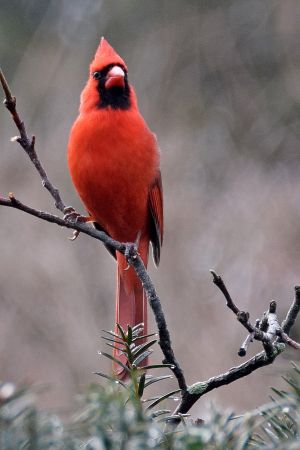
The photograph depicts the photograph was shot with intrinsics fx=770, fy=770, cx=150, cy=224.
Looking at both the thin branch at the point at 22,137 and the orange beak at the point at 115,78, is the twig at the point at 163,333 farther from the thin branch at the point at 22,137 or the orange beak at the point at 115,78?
the orange beak at the point at 115,78

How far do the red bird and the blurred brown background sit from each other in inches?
53.9

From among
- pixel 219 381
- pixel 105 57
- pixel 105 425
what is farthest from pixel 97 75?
pixel 105 425

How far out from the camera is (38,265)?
182 inches

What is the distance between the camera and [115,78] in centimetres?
290

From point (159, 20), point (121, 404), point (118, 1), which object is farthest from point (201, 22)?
point (121, 404)

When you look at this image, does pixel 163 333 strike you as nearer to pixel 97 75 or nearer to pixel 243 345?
pixel 243 345

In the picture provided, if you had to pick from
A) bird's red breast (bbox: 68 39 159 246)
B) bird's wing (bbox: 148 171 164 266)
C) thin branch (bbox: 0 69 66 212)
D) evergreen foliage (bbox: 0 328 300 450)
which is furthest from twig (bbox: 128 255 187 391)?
bird's wing (bbox: 148 171 164 266)

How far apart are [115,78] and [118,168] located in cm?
44

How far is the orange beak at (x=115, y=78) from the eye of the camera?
290 cm

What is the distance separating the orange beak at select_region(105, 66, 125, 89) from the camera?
2898mm

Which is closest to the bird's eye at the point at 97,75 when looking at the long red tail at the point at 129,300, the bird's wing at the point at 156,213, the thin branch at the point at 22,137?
the bird's wing at the point at 156,213

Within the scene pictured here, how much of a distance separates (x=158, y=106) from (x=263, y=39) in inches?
29.8

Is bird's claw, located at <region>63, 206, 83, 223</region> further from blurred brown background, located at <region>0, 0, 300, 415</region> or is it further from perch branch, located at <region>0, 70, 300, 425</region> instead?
blurred brown background, located at <region>0, 0, 300, 415</region>

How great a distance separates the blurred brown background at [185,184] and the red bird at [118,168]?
1369 mm
